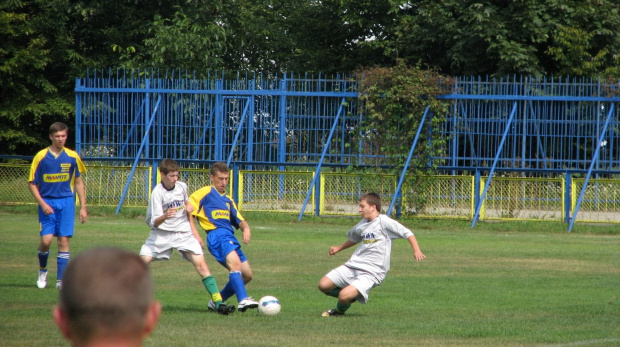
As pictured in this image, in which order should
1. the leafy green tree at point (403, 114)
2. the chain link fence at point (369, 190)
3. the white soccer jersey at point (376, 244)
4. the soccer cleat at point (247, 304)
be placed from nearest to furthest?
1. the soccer cleat at point (247, 304)
2. the white soccer jersey at point (376, 244)
3. the chain link fence at point (369, 190)
4. the leafy green tree at point (403, 114)

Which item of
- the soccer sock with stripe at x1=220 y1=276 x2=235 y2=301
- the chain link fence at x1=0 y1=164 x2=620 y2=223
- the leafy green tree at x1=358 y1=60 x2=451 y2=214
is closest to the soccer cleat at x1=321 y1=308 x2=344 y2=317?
the soccer sock with stripe at x1=220 y1=276 x2=235 y2=301

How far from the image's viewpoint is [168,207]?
31.2 feet

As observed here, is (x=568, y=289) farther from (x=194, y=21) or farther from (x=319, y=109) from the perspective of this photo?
(x=194, y=21)

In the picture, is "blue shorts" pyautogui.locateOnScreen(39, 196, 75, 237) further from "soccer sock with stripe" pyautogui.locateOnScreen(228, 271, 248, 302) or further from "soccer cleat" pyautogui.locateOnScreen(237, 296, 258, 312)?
"soccer cleat" pyautogui.locateOnScreen(237, 296, 258, 312)

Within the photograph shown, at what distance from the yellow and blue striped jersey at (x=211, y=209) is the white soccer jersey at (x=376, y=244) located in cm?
136

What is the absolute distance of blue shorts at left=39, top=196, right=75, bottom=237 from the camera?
420 inches

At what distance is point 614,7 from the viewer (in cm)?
2903

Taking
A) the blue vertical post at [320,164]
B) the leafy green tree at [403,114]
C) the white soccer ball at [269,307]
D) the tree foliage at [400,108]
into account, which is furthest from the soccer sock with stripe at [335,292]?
the tree foliage at [400,108]

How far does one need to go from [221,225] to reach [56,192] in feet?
8.76

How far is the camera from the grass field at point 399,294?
7.59 metres

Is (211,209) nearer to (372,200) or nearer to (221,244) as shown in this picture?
(221,244)

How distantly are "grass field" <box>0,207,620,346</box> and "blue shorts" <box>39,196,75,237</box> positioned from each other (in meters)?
0.73

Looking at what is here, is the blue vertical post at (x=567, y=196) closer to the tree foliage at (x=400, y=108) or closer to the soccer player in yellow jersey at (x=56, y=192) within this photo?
the tree foliage at (x=400, y=108)

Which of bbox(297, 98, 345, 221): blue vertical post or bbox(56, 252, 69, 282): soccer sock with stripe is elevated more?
bbox(297, 98, 345, 221): blue vertical post
